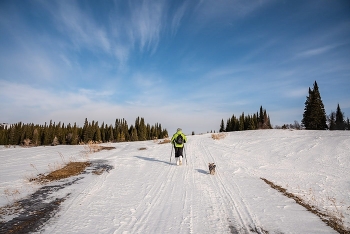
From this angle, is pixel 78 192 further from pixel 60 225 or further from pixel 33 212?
pixel 60 225

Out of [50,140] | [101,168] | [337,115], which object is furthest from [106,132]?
[337,115]

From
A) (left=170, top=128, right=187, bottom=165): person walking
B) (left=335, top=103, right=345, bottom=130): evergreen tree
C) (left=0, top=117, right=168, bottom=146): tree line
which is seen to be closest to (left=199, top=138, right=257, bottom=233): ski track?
(left=170, top=128, right=187, bottom=165): person walking

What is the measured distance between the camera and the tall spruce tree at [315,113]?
51594 mm

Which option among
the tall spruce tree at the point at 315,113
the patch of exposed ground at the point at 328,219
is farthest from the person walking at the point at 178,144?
the tall spruce tree at the point at 315,113

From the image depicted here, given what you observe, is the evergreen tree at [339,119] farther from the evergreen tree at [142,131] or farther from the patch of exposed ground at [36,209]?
the patch of exposed ground at [36,209]

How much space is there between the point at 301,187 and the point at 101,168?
10.1m

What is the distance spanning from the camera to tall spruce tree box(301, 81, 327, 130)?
51594mm

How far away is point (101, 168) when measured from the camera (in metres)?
11.5

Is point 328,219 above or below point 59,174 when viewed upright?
below

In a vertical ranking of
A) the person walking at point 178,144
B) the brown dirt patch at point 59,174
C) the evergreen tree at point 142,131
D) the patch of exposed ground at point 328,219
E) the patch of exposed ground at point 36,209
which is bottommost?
the patch of exposed ground at point 328,219

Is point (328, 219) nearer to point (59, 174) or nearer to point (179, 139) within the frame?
point (179, 139)

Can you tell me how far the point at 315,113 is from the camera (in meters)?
51.8

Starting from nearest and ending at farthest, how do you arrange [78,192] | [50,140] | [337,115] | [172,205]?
[172,205]
[78,192]
[50,140]
[337,115]

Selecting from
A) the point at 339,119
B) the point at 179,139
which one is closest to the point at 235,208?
the point at 179,139
